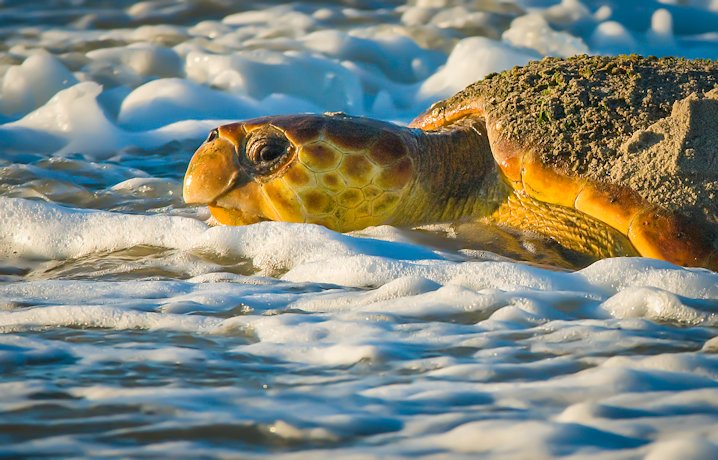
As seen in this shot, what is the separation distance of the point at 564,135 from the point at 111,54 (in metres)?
7.64

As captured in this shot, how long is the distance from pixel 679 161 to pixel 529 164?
59cm

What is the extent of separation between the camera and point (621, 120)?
155 inches

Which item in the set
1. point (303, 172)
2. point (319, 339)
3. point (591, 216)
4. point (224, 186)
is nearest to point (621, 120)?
point (591, 216)

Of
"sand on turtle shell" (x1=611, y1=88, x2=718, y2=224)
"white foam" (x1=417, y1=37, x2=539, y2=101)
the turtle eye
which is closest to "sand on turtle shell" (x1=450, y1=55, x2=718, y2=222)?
"sand on turtle shell" (x1=611, y1=88, x2=718, y2=224)

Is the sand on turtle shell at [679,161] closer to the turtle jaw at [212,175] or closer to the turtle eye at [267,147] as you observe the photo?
the turtle eye at [267,147]

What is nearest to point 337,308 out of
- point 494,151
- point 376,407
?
point 376,407

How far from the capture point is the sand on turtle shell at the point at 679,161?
3.60 meters

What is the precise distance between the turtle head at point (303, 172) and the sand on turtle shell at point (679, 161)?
98cm

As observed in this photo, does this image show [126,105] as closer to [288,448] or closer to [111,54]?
[111,54]

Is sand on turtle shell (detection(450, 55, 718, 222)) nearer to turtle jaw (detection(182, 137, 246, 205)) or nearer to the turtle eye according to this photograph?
the turtle eye

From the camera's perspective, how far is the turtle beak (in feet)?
13.4

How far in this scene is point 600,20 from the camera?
11758 millimetres

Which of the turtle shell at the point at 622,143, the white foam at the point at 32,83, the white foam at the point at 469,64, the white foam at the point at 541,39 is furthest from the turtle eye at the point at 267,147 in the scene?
the white foam at the point at 541,39

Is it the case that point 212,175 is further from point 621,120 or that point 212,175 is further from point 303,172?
point 621,120
